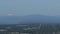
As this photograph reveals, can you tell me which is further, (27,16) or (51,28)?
(51,28)

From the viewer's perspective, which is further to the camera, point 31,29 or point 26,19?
point 31,29

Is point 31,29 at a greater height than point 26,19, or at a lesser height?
lesser

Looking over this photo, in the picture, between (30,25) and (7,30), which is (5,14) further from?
(30,25)

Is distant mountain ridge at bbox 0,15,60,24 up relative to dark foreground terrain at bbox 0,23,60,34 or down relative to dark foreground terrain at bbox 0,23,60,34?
up

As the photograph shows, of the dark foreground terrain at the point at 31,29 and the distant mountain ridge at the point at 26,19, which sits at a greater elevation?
the distant mountain ridge at the point at 26,19

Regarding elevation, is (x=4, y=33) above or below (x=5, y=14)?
below

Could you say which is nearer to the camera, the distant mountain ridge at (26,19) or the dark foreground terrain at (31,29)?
the distant mountain ridge at (26,19)

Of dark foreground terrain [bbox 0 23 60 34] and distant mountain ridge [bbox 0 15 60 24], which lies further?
dark foreground terrain [bbox 0 23 60 34]

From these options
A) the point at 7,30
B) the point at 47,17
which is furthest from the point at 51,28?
the point at 7,30
